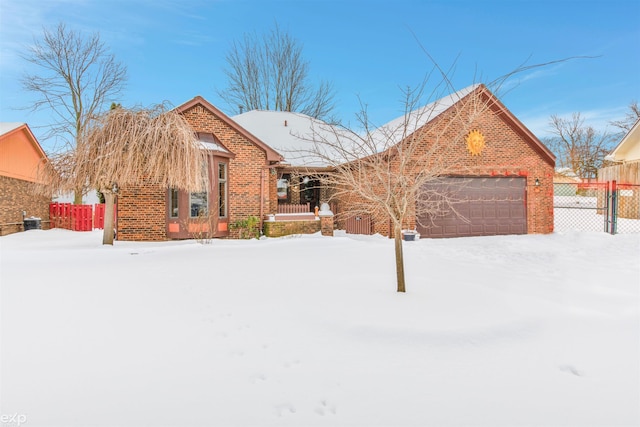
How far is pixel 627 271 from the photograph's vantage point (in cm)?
709

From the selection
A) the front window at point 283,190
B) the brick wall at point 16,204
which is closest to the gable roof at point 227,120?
the front window at point 283,190

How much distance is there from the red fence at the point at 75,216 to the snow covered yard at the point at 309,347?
1131 centimetres

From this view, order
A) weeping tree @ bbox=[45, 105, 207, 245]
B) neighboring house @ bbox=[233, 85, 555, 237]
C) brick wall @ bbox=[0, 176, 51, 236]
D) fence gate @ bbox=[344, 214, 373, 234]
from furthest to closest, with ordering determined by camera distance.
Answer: brick wall @ bbox=[0, 176, 51, 236]
fence gate @ bbox=[344, 214, 373, 234]
neighboring house @ bbox=[233, 85, 555, 237]
weeping tree @ bbox=[45, 105, 207, 245]

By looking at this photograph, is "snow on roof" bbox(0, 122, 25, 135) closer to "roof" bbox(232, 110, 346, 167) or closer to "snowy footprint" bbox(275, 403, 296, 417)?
"roof" bbox(232, 110, 346, 167)

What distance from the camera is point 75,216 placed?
1658cm

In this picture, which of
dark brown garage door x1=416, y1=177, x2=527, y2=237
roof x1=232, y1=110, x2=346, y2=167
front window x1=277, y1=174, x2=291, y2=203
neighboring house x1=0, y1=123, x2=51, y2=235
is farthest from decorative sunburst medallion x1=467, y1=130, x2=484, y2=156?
neighboring house x1=0, y1=123, x2=51, y2=235

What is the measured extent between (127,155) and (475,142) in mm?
12258

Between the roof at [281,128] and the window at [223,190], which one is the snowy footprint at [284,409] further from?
the roof at [281,128]

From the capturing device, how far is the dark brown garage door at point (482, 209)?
13562 mm

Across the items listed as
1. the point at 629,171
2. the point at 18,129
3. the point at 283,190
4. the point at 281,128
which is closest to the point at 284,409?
the point at 283,190

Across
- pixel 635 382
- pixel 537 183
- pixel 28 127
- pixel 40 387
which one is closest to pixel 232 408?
pixel 40 387

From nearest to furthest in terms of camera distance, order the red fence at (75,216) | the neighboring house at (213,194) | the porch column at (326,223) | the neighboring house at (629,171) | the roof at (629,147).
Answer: the neighboring house at (213,194) → the porch column at (326,223) → the red fence at (75,216) → the neighboring house at (629,171) → the roof at (629,147)

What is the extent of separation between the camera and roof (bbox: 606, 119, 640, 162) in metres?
17.2

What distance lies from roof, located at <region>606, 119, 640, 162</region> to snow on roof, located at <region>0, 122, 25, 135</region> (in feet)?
94.3
